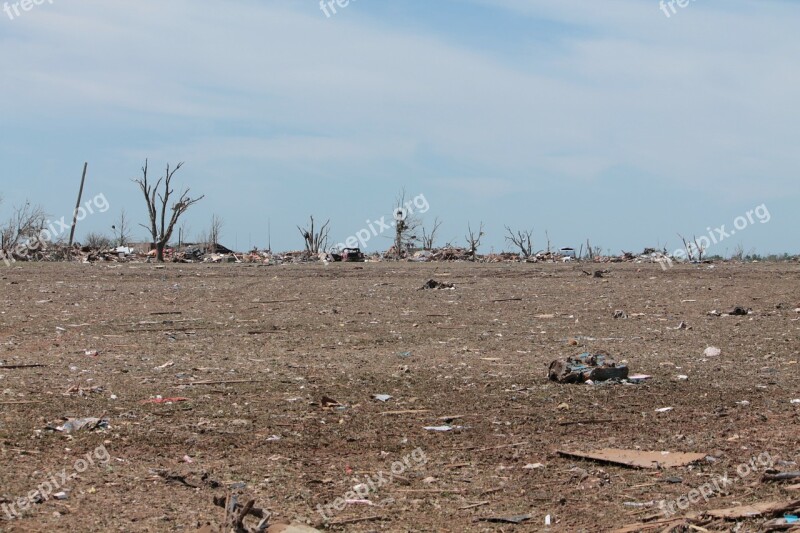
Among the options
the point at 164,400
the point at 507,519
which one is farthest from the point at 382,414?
the point at 507,519

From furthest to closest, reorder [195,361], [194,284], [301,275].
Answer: [301,275] → [194,284] → [195,361]

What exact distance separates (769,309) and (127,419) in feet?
30.2

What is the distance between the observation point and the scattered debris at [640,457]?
16.1ft

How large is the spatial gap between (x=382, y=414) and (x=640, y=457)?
1.85m

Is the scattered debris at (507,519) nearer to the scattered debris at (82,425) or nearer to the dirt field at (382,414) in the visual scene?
the dirt field at (382,414)

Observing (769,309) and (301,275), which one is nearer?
(769,309)

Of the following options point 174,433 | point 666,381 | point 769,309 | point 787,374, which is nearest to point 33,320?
point 174,433

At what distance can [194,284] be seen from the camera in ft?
57.6

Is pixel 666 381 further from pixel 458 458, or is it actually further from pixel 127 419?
pixel 127 419

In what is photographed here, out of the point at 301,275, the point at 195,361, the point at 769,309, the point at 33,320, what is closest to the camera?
the point at 195,361

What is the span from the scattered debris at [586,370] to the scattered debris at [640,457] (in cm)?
191
